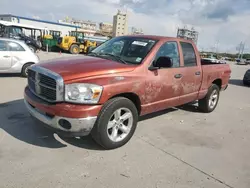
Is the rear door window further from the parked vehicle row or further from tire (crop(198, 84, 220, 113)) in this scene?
the parked vehicle row

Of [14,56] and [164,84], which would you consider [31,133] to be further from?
[14,56]

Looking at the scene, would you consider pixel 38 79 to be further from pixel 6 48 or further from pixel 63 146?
pixel 6 48

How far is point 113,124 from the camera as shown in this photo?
11.8 ft

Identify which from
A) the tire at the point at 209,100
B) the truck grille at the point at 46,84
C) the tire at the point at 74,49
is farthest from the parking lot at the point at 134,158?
the tire at the point at 74,49

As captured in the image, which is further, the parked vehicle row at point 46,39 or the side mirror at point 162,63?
the parked vehicle row at point 46,39

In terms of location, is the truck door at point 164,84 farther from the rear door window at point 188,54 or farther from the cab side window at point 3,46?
the cab side window at point 3,46

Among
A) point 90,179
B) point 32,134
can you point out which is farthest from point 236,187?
point 32,134

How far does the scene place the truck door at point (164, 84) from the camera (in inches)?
158

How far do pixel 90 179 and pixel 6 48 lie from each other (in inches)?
283

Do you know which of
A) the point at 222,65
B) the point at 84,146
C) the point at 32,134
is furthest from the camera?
the point at 222,65

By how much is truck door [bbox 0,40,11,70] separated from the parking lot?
369 cm

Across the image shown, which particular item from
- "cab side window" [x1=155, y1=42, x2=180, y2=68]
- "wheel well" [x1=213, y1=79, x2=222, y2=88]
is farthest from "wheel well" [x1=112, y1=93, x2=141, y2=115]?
"wheel well" [x1=213, y1=79, x2=222, y2=88]

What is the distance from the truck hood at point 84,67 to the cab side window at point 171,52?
862mm

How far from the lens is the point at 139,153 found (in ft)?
11.8
